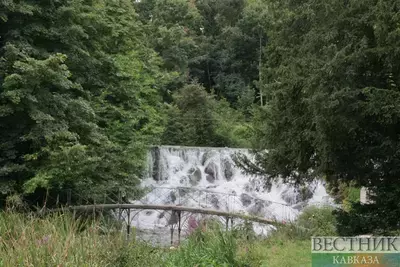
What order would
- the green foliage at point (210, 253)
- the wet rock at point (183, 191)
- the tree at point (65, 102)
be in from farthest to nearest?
the wet rock at point (183, 191), the tree at point (65, 102), the green foliage at point (210, 253)

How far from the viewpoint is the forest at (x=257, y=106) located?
7.08 metres

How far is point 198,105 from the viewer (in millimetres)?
24812

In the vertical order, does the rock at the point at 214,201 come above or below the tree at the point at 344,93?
below

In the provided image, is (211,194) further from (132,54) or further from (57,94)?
(57,94)

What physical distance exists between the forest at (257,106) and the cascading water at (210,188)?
348 centimetres

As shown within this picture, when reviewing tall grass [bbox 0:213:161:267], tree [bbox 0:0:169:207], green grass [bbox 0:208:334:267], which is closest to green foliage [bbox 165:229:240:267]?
green grass [bbox 0:208:334:267]

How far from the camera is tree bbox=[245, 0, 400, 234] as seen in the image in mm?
6809

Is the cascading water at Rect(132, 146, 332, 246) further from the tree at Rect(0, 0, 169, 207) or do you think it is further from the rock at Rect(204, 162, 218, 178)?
the tree at Rect(0, 0, 169, 207)

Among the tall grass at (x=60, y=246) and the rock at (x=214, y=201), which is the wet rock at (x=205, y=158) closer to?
the rock at (x=214, y=201)

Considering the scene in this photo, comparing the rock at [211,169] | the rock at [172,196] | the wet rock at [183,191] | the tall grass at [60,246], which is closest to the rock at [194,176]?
the rock at [211,169]

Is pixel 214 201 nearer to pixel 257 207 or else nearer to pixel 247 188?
pixel 257 207

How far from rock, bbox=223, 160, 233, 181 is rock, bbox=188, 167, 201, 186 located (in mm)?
1175

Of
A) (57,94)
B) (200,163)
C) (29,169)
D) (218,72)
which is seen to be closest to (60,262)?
(29,169)

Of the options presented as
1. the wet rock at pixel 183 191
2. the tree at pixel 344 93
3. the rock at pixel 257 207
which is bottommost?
the rock at pixel 257 207
